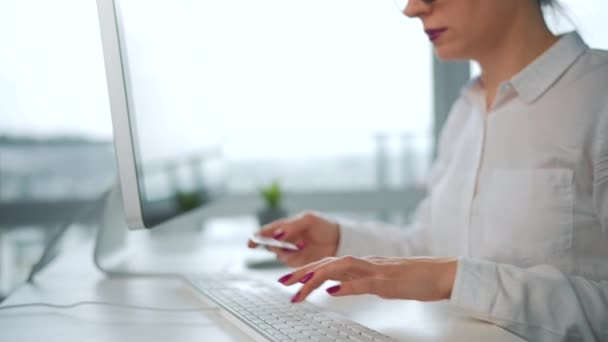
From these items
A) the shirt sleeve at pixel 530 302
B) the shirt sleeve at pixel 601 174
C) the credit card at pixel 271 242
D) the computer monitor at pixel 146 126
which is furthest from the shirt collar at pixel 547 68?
the computer monitor at pixel 146 126

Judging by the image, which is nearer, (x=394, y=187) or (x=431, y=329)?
(x=431, y=329)

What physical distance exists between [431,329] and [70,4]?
125 cm

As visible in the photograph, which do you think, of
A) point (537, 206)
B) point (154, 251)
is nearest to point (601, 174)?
point (537, 206)

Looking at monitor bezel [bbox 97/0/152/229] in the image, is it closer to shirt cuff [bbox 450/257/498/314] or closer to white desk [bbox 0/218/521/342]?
white desk [bbox 0/218/521/342]

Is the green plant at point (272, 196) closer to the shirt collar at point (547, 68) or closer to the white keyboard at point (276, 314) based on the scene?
the white keyboard at point (276, 314)

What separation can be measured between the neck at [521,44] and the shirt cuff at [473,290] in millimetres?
468

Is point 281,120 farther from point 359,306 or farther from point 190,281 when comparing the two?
point 359,306

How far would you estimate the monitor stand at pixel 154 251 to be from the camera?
119cm

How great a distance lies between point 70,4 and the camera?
1.52m

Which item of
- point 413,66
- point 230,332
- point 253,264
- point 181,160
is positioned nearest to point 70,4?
point 181,160

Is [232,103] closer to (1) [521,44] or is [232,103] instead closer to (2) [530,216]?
(1) [521,44]

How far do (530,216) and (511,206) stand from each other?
4cm

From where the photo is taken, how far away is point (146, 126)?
3.18 ft

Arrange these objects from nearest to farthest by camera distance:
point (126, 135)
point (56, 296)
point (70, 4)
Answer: point (126, 135), point (56, 296), point (70, 4)
